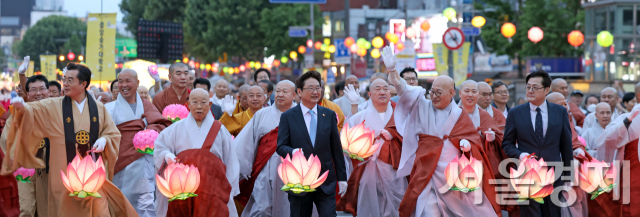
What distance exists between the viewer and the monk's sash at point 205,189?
21.2 ft

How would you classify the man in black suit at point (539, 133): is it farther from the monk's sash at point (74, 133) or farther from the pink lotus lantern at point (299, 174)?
the monk's sash at point (74, 133)

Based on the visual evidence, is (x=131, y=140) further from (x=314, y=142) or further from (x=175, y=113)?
(x=314, y=142)

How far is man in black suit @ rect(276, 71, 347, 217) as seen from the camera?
6.48 m

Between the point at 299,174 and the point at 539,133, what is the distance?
244 cm

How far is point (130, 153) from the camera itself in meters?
7.99

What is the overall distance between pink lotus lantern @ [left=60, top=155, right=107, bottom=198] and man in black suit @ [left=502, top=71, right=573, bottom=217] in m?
3.65

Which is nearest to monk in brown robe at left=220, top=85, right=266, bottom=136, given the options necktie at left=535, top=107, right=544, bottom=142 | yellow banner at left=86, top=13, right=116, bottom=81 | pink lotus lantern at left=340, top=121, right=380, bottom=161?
pink lotus lantern at left=340, top=121, right=380, bottom=161

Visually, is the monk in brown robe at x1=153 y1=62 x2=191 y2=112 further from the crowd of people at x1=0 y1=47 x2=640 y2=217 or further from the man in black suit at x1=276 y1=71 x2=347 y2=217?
the man in black suit at x1=276 y1=71 x2=347 y2=217

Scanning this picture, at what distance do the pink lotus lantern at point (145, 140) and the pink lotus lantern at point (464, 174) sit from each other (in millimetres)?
2919

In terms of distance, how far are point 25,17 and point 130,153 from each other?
583 feet

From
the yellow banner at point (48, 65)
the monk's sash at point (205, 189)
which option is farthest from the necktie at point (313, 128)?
the yellow banner at point (48, 65)

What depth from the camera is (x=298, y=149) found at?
19.8 feet

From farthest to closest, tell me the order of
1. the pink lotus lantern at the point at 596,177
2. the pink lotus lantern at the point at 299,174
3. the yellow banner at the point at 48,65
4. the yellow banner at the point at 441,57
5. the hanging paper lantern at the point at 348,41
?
the yellow banner at the point at 48,65, the hanging paper lantern at the point at 348,41, the yellow banner at the point at 441,57, the pink lotus lantern at the point at 596,177, the pink lotus lantern at the point at 299,174

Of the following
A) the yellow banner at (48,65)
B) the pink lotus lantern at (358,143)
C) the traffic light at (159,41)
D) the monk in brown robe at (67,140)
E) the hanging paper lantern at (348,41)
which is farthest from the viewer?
the yellow banner at (48,65)
